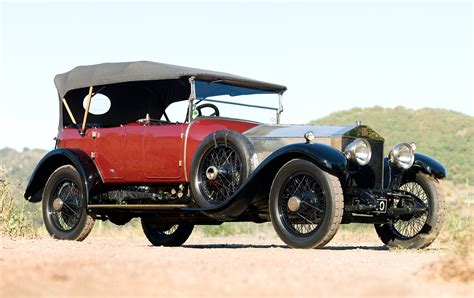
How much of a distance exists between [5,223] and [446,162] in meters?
34.6

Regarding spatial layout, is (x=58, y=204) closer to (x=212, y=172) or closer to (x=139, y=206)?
(x=139, y=206)

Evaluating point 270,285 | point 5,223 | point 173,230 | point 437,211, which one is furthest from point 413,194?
point 5,223

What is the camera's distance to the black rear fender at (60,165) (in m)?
11.1

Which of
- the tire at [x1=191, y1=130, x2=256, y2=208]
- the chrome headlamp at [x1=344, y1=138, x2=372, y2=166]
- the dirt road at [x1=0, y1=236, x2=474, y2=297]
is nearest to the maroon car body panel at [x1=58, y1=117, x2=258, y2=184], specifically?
the tire at [x1=191, y1=130, x2=256, y2=208]

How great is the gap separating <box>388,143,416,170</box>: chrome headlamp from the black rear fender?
3.94 meters

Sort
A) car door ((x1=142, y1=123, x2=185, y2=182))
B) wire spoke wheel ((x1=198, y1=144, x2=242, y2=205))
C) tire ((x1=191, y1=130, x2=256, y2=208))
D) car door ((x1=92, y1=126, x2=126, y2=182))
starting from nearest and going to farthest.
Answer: tire ((x1=191, y1=130, x2=256, y2=208))
wire spoke wheel ((x1=198, y1=144, x2=242, y2=205))
car door ((x1=142, y1=123, x2=185, y2=182))
car door ((x1=92, y1=126, x2=126, y2=182))

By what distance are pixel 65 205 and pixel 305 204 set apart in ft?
13.2

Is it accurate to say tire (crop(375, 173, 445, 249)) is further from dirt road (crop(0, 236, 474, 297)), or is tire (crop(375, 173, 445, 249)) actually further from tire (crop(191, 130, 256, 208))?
dirt road (crop(0, 236, 474, 297))

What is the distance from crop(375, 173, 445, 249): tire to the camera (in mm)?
10016

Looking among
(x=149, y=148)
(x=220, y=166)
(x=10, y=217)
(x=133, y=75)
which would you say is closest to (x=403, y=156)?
(x=220, y=166)

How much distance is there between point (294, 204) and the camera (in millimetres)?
8812

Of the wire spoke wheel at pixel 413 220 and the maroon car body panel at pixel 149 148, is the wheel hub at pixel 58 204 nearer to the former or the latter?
the maroon car body panel at pixel 149 148

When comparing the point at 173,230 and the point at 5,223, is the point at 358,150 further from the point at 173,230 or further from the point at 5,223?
the point at 5,223

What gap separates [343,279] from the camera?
568cm
